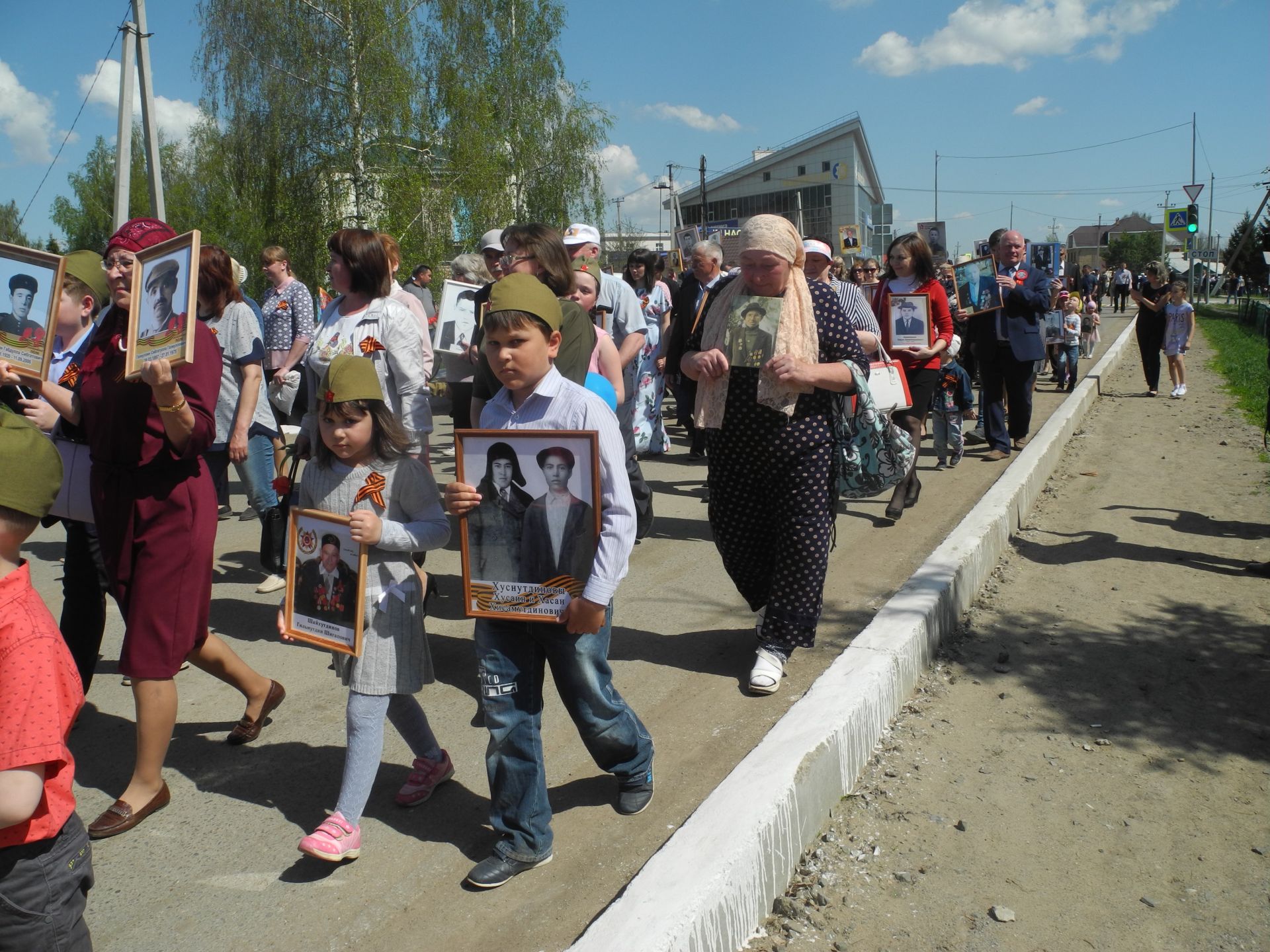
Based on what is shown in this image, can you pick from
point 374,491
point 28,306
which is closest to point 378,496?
point 374,491

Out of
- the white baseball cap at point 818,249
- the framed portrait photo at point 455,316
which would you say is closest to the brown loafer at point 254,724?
the framed portrait photo at point 455,316

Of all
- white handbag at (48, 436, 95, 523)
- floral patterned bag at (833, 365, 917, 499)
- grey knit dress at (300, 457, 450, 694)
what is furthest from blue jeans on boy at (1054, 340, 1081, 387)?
white handbag at (48, 436, 95, 523)

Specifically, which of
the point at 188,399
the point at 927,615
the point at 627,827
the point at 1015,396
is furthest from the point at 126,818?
the point at 1015,396

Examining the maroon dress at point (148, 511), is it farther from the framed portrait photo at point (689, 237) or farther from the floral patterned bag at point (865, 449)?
the framed portrait photo at point (689, 237)

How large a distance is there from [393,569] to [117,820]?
1.30m

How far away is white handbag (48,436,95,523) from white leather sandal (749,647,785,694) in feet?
8.72

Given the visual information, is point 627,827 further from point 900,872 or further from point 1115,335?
point 1115,335

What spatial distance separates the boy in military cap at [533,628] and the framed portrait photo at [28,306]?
69.1 inches

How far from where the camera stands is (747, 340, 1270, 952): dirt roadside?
2762mm

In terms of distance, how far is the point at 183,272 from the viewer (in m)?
3.11

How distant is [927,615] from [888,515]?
3.02 metres

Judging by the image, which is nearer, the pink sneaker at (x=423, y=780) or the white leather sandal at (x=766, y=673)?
the pink sneaker at (x=423, y=780)

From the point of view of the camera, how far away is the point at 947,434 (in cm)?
957

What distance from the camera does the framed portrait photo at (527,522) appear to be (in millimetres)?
2807
